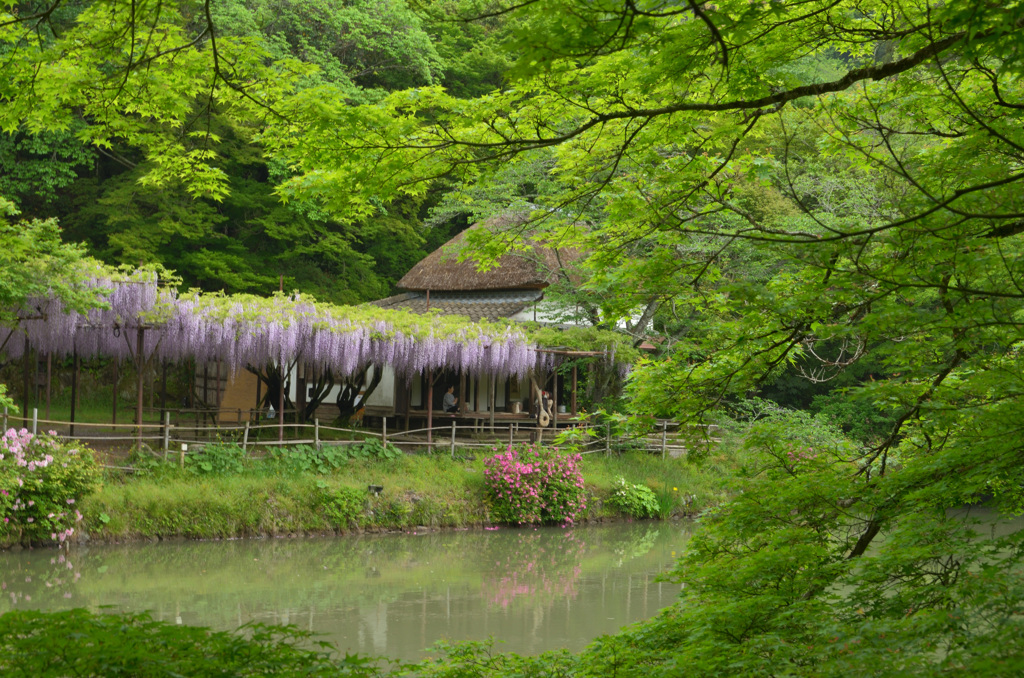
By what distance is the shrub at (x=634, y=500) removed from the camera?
16.0m

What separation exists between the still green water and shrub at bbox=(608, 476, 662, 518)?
A: 214cm

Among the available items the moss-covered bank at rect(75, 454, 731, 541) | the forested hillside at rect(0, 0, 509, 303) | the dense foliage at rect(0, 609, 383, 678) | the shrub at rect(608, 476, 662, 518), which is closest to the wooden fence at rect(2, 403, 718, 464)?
the moss-covered bank at rect(75, 454, 731, 541)

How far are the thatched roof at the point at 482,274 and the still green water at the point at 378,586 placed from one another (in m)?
8.44

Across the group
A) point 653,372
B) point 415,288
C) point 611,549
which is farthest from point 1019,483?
point 415,288

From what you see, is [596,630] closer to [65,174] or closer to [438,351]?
[438,351]

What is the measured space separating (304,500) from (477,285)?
34.8 feet

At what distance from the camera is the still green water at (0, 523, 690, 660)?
8781 mm

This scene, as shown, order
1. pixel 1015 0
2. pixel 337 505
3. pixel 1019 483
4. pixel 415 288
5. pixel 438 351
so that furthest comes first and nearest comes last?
pixel 415 288 < pixel 438 351 < pixel 337 505 < pixel 1019 483 < pixel 1015 0

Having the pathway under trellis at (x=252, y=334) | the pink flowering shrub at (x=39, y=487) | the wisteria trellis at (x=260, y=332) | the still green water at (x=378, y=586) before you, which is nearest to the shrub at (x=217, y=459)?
the pathway under trellis at (x=252, y=334)

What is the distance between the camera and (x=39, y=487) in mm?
10758

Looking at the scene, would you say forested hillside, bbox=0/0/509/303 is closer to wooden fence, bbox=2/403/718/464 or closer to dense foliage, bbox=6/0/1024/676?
wooden fence, bbox=2/403/718/464

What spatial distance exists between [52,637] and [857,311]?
4.14 m

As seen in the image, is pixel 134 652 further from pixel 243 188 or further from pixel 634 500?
pixel 243 188

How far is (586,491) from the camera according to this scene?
1587 cm
